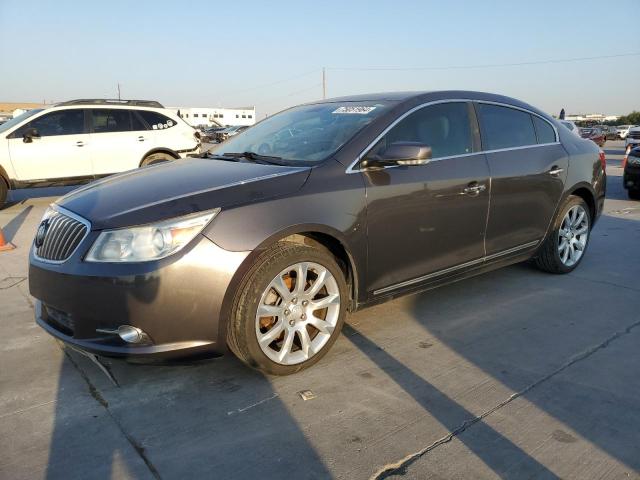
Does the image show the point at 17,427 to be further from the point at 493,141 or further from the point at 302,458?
the point at 493,141

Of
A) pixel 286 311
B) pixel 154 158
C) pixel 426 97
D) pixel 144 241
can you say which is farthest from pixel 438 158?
pixel 154 158

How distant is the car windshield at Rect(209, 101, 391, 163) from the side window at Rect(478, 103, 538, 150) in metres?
0.93

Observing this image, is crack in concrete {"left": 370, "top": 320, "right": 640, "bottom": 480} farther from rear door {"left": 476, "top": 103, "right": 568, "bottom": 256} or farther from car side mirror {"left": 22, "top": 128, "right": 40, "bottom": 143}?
car side mirror {"left": 22, "top": 128, "right": 40, "bottom": 143}

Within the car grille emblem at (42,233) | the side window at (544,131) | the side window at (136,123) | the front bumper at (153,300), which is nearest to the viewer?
the front bumper at (153,300)

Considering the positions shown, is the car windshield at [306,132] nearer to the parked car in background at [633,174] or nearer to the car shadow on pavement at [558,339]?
the car shadow on pavement at [558,339]

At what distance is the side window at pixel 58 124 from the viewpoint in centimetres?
892

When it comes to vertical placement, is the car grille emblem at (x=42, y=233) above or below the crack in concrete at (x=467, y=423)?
above

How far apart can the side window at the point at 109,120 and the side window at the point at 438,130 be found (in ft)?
24.7

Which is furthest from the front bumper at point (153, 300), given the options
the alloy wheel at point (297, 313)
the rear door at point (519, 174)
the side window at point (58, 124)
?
the side window at point (58, 124)

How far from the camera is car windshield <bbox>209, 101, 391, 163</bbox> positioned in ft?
11.1

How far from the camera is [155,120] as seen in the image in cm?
1002

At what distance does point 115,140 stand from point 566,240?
795 cm

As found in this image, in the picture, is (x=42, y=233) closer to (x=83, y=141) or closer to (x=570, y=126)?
(x=83, y=141)

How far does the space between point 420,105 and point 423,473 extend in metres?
2.48
